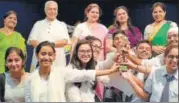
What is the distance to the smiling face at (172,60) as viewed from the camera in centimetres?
429

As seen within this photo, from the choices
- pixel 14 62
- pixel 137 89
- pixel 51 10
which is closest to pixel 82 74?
pixel 137 89

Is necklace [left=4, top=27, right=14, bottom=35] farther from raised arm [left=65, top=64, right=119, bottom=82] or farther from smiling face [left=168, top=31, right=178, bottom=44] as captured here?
smiling face [left=168, top=31, right=178, bottom=44]

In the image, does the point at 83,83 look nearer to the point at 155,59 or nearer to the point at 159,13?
the point at 155,59

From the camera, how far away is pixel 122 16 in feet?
18.7

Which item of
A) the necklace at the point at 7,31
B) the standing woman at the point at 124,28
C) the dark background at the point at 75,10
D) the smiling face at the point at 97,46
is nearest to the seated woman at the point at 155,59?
the smiling face at the point at 97,46

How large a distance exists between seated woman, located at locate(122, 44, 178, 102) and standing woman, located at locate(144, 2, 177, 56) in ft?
3.60

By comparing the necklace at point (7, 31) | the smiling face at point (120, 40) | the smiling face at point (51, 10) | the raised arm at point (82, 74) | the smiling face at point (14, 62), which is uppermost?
the smiling face at point (51, 10)

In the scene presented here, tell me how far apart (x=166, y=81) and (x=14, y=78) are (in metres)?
1.27

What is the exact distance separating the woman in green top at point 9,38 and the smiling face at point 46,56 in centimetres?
119

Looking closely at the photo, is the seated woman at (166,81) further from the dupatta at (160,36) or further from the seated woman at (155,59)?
the dupatta at (160,36)

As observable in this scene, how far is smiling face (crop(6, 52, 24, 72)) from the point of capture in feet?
14.9

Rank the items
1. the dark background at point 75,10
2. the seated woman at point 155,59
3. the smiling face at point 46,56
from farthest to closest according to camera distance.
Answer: the dark background at point 75,10 < the seated woman at point 155,59 < the smiling face at point 46,56

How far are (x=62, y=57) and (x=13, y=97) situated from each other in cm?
129

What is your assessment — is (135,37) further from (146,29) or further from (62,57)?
(62,57)
